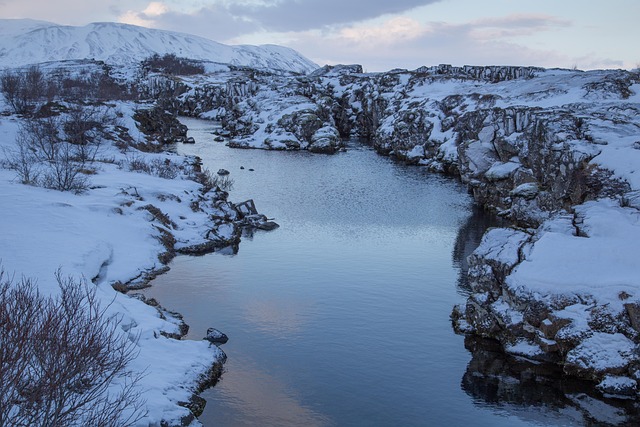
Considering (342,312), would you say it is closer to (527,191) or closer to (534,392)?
(534,392)

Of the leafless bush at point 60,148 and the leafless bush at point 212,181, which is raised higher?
the leafless bush at point 60,148

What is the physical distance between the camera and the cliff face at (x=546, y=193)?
2792 cm

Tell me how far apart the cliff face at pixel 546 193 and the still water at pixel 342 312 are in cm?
360

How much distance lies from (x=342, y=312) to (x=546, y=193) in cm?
2584

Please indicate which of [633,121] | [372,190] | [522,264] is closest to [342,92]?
[372,190]

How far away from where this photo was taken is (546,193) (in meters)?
49.4

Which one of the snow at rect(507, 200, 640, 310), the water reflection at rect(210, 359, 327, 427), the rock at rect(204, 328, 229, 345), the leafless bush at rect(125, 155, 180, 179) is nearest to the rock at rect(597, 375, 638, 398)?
the snow at rect(507, 200, 640, 310)

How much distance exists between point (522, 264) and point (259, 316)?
50.8ft

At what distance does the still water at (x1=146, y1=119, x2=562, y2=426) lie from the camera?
23.9 meters

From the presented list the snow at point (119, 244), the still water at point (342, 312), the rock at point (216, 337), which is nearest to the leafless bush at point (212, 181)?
the still water at point (342, 312)

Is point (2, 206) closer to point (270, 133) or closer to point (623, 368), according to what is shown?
point (623, 368)

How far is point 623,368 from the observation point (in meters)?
26.1

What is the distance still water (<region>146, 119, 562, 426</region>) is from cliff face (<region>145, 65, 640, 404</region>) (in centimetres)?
360

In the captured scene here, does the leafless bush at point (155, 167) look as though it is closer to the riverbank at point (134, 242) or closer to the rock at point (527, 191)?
the riverbank at point (134, 242)
